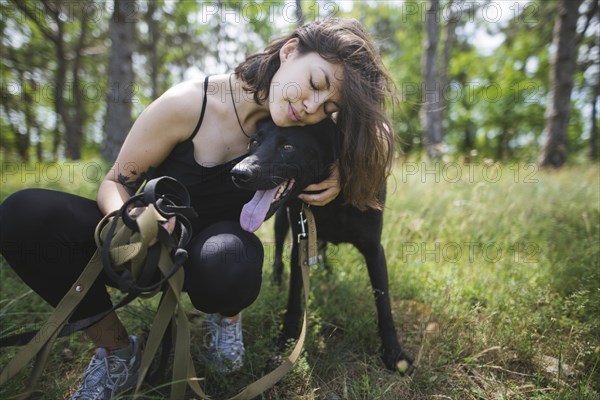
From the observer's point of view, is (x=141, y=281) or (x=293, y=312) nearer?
(x=141, y=281)

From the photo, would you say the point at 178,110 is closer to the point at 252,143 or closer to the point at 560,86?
the point at 252,143

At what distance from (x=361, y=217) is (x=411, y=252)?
1078 mm

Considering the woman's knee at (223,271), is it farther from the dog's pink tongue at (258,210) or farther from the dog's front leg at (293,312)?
the dog's front leg at (293,312)

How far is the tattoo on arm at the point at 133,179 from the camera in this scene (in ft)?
5.09

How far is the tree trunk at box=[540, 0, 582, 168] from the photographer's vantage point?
19.7 feet

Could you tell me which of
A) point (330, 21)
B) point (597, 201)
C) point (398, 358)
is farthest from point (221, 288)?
point (597, 201)

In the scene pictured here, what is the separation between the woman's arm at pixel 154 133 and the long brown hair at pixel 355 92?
0.28 m

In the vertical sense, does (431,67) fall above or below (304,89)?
above

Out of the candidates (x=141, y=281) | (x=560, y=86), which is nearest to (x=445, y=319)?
(x=141, y=281)

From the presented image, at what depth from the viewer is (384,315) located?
1.72m

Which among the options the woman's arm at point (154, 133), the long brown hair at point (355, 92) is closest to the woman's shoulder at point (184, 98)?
the woman's arm at point (154, 133)

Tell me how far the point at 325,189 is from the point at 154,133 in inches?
30.3

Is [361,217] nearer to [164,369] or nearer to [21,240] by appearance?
[164,369]

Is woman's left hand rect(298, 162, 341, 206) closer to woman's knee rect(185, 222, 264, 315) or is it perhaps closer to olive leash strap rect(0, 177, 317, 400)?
woman's knee rect(185, 222, 264, 315)
